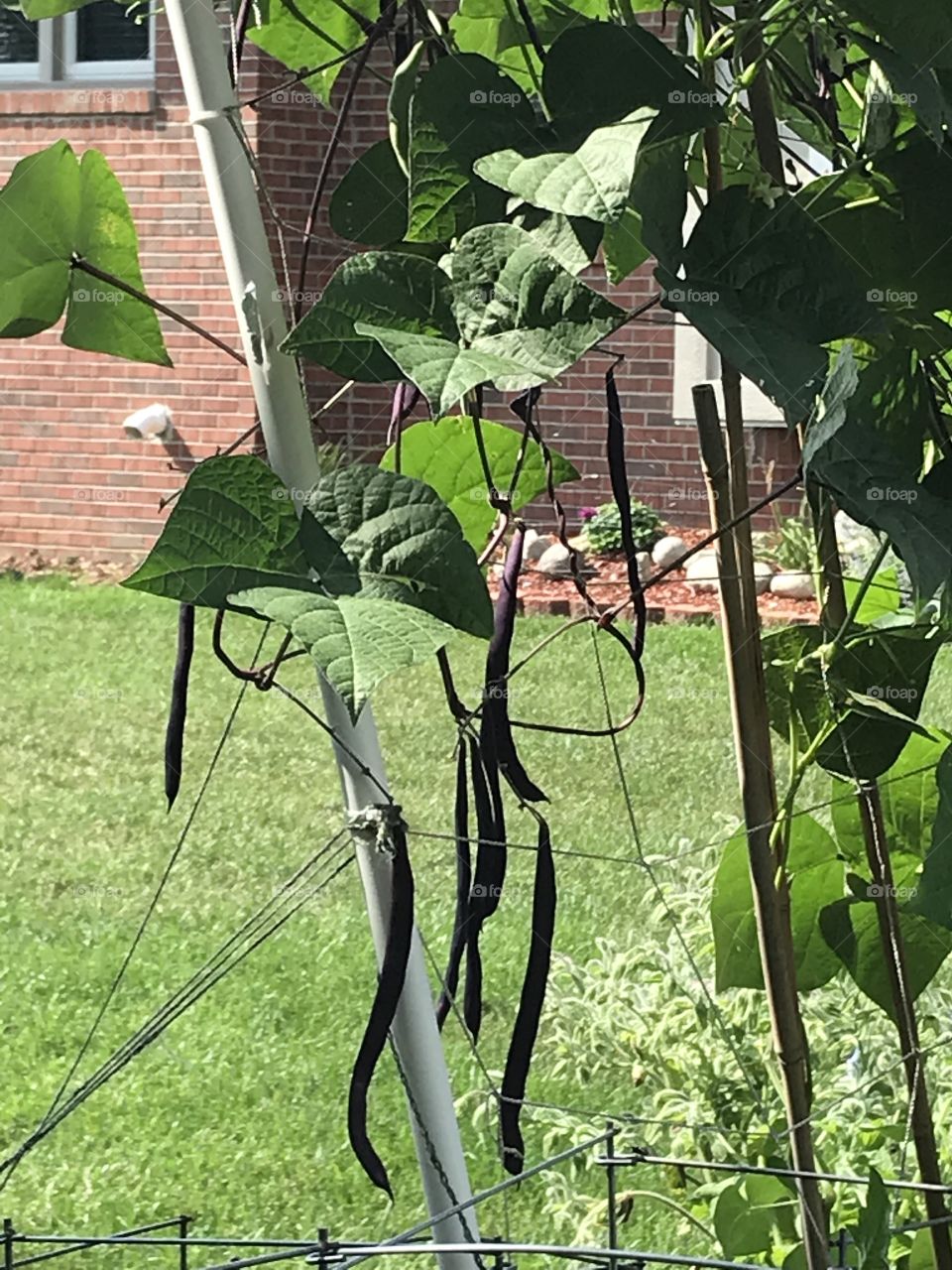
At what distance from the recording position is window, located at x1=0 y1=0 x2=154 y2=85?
6.12 metres

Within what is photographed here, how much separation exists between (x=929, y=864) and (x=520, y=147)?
302mm

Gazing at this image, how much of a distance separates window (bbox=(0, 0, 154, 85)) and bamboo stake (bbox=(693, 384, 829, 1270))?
5.72 meters

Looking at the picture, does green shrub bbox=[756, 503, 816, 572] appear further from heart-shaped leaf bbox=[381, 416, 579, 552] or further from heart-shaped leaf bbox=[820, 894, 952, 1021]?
heart-shaped leaf bbox=[381, 416, 579, 552]

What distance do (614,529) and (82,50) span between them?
114 inches

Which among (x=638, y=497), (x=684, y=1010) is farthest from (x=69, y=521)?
(x=684, y=1010)

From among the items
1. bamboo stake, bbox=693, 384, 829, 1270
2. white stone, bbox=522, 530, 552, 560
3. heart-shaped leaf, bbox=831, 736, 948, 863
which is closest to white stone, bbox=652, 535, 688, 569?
white stone, bbox=522, 530, 552, 560

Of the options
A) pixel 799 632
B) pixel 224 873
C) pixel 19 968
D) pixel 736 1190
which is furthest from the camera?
pixel 224 873

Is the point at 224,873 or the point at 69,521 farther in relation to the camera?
the point at 69,521

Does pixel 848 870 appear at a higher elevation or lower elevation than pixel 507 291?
lower

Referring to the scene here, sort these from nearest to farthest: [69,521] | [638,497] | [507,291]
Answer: [507,291], [638,497], [69,521]

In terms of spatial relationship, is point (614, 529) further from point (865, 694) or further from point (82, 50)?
point (865, 694)

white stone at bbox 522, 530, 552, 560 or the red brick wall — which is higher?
the red brick wall

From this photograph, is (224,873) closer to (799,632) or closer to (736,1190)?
(736,1190)

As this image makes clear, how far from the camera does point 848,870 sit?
881 millimetres
